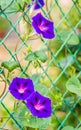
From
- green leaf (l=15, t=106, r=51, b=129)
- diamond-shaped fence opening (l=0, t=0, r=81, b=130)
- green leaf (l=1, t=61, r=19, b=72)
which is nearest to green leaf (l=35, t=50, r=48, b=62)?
diamond-shaped fence opening (l=0, t=0, r=81, b=130)

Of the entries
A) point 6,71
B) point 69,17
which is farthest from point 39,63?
point 69,17

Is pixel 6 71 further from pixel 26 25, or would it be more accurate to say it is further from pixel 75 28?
pixel 75 28

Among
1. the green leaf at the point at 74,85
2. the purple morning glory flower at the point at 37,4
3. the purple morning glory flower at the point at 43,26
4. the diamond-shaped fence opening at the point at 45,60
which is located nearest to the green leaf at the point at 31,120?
the diamond-shaped fence opening at the point at 45,60

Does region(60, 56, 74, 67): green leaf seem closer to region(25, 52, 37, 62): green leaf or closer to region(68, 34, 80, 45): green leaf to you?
region(68, 34, 80, 45): green leaf

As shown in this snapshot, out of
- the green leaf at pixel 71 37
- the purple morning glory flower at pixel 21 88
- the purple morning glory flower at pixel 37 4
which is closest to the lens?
the purple morning glory flower at pixel 21 88

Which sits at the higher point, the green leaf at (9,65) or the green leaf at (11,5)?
the green leaf at (11,5)

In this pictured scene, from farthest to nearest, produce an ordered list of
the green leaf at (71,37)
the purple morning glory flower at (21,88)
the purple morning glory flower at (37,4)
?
1. the green leaf at (71,37)
2. the purple morning glory flower at (37,4)
3. the purple morning glory flower at (21,88)

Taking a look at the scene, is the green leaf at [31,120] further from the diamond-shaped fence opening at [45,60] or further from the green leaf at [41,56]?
the green leaf at [41,56]
